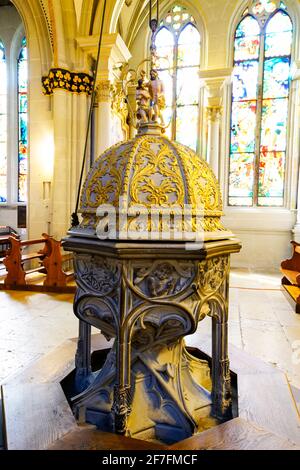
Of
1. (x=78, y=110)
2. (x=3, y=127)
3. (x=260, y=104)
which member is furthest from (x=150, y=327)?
(x=3, y=127)

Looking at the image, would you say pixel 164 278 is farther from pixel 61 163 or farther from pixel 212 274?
pixel 61 163

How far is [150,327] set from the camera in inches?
59.9

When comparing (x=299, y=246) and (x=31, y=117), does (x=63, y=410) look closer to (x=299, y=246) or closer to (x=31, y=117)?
(x=299, y=246)

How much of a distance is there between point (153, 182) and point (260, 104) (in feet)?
24.5

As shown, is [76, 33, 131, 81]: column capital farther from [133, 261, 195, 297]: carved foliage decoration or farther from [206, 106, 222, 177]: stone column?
[133, 261, 195, 297]: carved foliage decoration

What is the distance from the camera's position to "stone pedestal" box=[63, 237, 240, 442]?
1.41 metres

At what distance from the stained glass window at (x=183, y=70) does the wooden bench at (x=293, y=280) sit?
3747mm

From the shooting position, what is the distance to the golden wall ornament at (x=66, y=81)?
6.04m

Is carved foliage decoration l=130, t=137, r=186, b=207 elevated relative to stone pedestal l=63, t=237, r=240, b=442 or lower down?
elevated

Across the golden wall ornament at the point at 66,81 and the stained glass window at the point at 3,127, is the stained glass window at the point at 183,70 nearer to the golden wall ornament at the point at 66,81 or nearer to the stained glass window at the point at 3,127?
the golden wall ornament at the point at 66,81

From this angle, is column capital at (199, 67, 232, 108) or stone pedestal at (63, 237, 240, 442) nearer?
stone pedestal at (63, 237, 240, 442)

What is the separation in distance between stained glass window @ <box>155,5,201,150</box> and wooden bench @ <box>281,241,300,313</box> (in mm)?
3747

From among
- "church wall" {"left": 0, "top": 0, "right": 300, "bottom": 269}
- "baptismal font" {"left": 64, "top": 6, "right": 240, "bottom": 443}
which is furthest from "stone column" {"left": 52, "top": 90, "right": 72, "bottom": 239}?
"baptismal font" {"left": 64, "top": 6, "right": 240, "bottom": 443}

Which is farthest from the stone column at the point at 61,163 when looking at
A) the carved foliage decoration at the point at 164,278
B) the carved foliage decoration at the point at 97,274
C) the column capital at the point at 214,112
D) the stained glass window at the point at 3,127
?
the carved foliage decoration at the point at 164,278
